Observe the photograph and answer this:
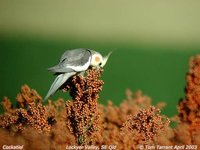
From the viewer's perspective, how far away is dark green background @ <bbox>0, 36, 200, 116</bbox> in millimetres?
3904

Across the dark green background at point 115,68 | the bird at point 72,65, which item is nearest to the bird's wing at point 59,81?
the bird at point 72,65

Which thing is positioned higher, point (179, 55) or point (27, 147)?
point (179, 55)

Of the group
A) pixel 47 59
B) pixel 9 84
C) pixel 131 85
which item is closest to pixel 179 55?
pixel 131 85

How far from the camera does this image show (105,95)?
4.30 meters

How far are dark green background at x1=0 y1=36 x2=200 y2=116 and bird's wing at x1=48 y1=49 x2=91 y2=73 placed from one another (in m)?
0.56

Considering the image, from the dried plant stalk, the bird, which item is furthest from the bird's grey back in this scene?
the dried plant stalk

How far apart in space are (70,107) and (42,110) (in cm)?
21

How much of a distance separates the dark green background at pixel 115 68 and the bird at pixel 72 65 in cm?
54

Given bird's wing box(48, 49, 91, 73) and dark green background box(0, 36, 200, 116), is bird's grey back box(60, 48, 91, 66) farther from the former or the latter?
dark green background box(0, 36, 200, 116)

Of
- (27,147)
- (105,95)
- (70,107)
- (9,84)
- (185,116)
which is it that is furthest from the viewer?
(105,95)

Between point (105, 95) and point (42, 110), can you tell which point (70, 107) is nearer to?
point (42, 110)

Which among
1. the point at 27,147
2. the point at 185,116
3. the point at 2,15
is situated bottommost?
the point at 27,147

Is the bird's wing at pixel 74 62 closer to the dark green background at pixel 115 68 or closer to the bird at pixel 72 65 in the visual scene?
the bird at pixel 72 65

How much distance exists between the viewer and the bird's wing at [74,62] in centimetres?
323
